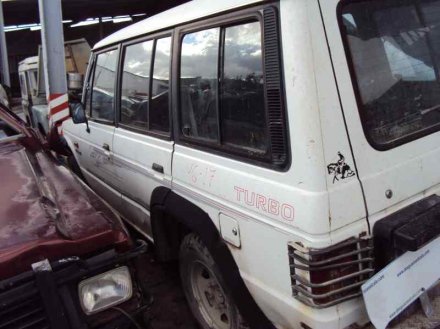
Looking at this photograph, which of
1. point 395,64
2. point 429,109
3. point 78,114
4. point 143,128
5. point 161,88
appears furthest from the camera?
point 78,114

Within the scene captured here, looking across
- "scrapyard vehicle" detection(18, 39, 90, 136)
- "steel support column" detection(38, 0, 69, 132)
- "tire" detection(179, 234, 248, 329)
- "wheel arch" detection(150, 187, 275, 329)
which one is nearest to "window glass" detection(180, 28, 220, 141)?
"wheel arch" detection(150, 187, 275, 329)

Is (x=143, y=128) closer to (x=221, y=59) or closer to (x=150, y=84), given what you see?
(x=150, y=84)

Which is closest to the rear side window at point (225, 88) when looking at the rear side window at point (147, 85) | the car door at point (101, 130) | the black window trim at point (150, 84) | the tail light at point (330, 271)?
the black window trim at point (150, 84)

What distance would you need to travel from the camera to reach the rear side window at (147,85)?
2.76 meters

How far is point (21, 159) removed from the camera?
290cm

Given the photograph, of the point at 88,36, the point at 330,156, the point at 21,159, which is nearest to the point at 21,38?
the point at 88,36

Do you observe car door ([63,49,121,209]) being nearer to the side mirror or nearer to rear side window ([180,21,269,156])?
the side mirror

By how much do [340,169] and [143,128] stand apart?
1686 mm

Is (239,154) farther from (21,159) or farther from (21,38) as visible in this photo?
(21,38)

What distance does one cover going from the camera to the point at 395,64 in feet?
6.48

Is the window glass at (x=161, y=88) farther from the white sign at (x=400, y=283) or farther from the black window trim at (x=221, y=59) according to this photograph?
the white sign at (x=400, y=283)

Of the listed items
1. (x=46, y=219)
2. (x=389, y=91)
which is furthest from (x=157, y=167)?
(x=389, y=91)

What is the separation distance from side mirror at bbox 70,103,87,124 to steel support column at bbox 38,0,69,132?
2.91 meters

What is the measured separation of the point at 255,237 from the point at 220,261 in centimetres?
32
